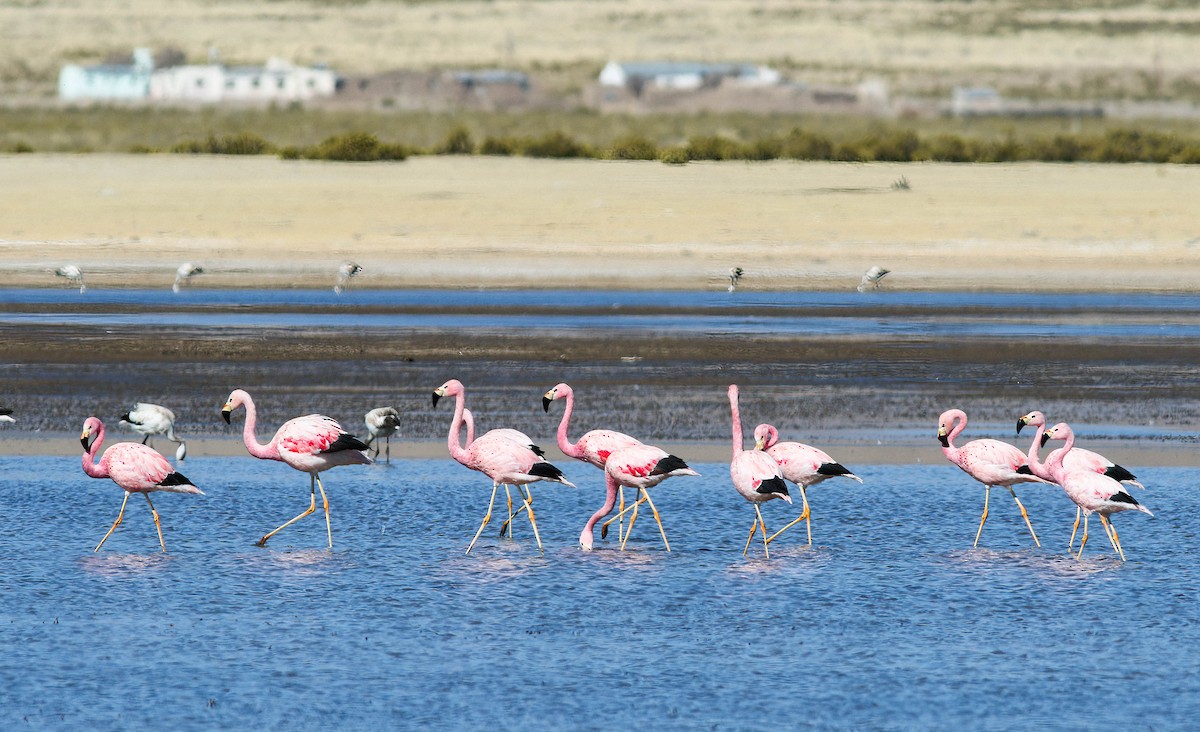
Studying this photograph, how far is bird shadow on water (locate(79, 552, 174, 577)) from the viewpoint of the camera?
10.9 metres

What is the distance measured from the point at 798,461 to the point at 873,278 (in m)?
15.6

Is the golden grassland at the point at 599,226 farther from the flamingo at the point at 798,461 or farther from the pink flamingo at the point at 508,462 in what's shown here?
the pink flamingo at the point at 508,462

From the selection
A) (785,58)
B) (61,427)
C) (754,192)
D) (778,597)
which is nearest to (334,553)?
(778,597)

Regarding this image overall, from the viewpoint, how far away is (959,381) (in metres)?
18.6

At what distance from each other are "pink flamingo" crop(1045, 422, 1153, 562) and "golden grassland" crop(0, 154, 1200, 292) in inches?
640

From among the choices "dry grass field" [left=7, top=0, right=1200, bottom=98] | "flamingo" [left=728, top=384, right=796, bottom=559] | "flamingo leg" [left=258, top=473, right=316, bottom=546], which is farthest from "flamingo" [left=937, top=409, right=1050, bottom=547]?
"dry grass field" [left=7, top=0, right=1200, bottom=98]

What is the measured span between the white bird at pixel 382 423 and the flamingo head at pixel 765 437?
382cm

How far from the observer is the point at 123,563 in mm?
11164

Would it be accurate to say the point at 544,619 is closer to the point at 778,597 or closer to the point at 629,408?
the point at 778,597

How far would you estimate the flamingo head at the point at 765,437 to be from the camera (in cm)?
1193

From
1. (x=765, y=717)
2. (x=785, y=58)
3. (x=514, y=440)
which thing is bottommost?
(x=765, y=717)

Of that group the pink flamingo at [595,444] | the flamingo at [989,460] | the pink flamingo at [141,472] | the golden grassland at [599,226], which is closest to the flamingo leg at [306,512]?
the pink flamingo at [141,472]

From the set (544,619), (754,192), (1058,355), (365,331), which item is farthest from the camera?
(754,192)

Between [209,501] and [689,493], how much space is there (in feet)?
11.7
